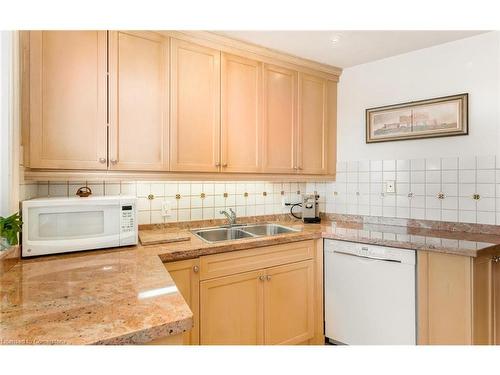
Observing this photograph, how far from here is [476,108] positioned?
2.17 metres

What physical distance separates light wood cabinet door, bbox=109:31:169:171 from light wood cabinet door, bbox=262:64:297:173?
2.65 feet

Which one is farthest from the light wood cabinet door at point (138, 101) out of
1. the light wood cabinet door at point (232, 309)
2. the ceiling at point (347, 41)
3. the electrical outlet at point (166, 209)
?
the light wood cabinet door at point (232, 309)

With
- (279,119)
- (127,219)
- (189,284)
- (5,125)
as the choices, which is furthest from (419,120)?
(5,125)

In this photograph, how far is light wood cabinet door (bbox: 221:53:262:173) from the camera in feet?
7.38

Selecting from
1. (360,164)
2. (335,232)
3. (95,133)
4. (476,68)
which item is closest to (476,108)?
(476,68)

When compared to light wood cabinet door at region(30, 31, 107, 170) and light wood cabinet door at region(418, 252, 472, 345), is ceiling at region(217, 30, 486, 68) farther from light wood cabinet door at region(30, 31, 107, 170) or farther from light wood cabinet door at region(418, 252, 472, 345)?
light wood cabinet door at region(418, 252, 472, 345)

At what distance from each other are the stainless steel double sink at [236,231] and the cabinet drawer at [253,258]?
7.9 inches

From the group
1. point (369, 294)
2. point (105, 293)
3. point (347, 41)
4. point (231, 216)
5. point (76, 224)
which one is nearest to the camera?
point (105, 293)

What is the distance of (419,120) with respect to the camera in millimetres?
2416

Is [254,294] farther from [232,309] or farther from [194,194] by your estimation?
[194,194]

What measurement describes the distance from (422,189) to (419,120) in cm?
52

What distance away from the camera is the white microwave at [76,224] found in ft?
4.87

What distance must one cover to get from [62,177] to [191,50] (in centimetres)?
111

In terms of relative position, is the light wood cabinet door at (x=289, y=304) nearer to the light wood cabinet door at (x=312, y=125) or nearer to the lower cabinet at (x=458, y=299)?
the lower cabinet at (x=458, y=299)
